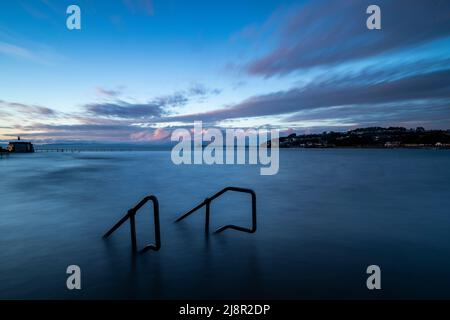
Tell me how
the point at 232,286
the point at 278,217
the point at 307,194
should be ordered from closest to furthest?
the point at 232,286 → the point at 278,217 → the point at 307,194

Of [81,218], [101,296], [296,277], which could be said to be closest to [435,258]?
[296,277]

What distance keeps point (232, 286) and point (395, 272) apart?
166 inches

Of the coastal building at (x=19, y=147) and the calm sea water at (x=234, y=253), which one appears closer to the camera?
the calm sea water at (x=234, y=253)

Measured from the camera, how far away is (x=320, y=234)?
32.7ft

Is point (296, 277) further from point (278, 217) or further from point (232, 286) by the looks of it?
point (278, 217)

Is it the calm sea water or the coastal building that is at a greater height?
the coastal building

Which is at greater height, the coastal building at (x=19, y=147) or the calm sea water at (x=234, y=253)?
the coastal building at (x=19, y=147)

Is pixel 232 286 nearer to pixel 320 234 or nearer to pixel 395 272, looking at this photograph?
pixel 395 272

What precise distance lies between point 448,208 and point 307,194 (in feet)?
26.6

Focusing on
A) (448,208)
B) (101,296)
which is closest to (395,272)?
(101,296)

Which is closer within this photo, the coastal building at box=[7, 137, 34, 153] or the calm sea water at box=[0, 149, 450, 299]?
the calm sea water at box=[0, 149, 450, 299]

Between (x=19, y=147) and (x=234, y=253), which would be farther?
(x=19, y=147)
